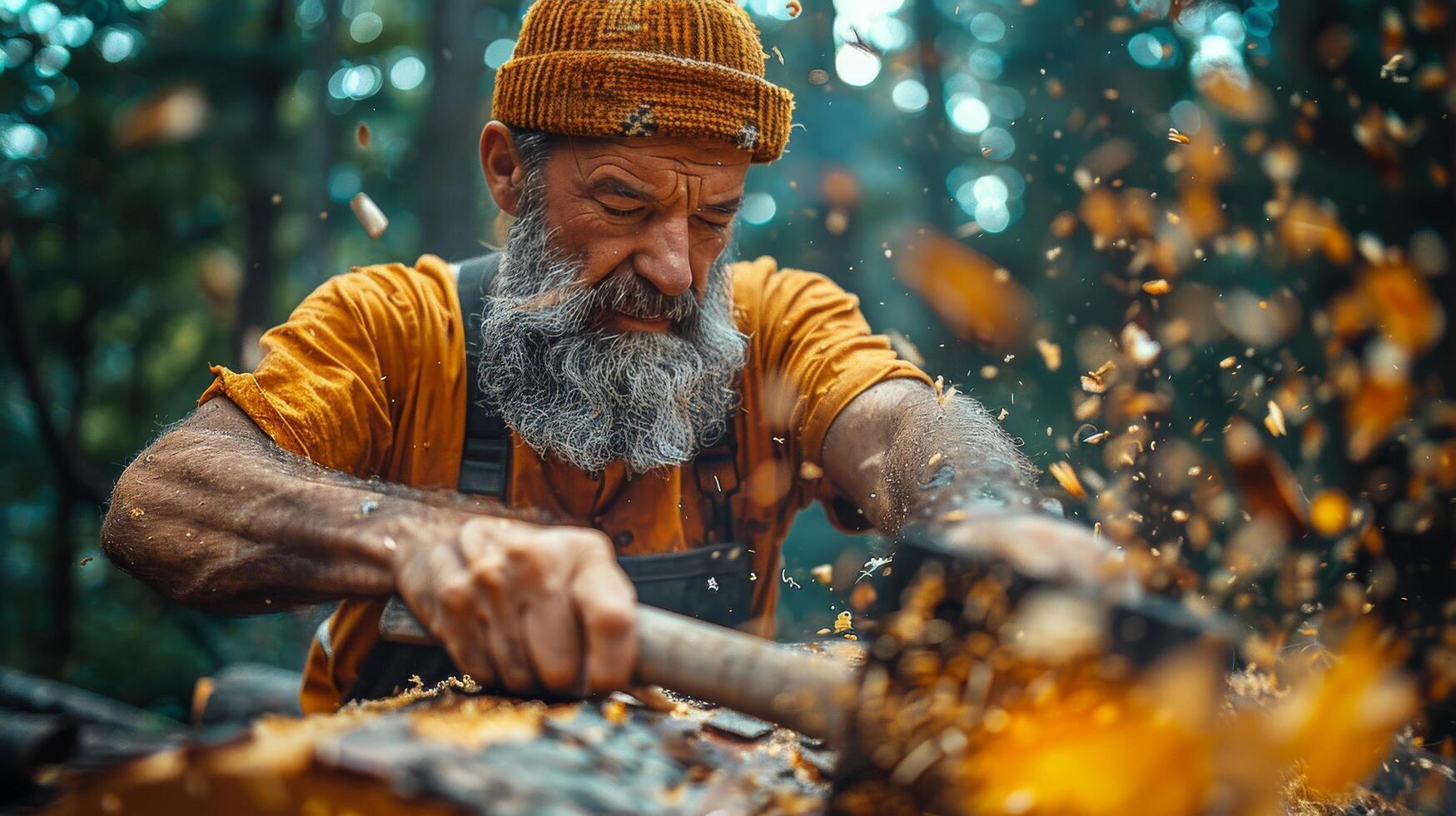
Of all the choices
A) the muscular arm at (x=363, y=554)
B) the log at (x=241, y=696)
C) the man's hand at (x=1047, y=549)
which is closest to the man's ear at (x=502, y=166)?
the muscular arm at (x=363, y=554)

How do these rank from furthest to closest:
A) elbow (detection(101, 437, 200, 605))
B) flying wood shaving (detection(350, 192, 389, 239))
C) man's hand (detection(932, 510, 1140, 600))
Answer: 1. flying wood shaving (detection(350, 192, 389, 239))
2. elbow (detection(101, 437, 200, 605))
3. man's hand (detection(932, 510, 1140, 600))

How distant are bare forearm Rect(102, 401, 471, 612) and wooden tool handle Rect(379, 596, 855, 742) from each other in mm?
514

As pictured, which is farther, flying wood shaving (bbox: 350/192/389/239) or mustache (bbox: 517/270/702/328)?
flying wood shaving (bbox: 350/192/389/239)

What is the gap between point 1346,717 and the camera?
1.64 meters

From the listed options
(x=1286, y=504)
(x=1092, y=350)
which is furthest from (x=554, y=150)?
(x=1092, y=350)

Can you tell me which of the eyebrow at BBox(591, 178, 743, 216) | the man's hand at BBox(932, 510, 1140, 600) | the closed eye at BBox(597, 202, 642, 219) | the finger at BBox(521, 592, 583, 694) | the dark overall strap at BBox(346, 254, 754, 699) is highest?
the eyebrow at BBox(591, 178, 743, 216)

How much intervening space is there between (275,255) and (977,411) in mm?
5641

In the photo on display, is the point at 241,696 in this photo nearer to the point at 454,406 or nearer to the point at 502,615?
the point at 454,406

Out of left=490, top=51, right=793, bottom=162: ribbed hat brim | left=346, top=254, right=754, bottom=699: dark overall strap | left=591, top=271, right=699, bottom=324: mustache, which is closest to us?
left=346, top=254, right=754, bottom=699: dark overall strap

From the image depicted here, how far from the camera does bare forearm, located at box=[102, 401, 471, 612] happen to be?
183cm

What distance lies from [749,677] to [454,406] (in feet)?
5.03

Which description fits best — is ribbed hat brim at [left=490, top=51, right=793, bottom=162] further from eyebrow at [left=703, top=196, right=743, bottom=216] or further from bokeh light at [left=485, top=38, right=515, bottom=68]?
bokeh light at [left=485, top=38, right=515, bottom=68]

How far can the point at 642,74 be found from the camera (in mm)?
2576

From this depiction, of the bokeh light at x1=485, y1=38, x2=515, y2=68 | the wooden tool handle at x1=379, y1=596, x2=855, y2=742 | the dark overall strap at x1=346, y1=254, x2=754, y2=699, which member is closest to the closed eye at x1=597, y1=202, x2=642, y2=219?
the dark overall strap at x1=346, y1=254, x2=754, y2=699
